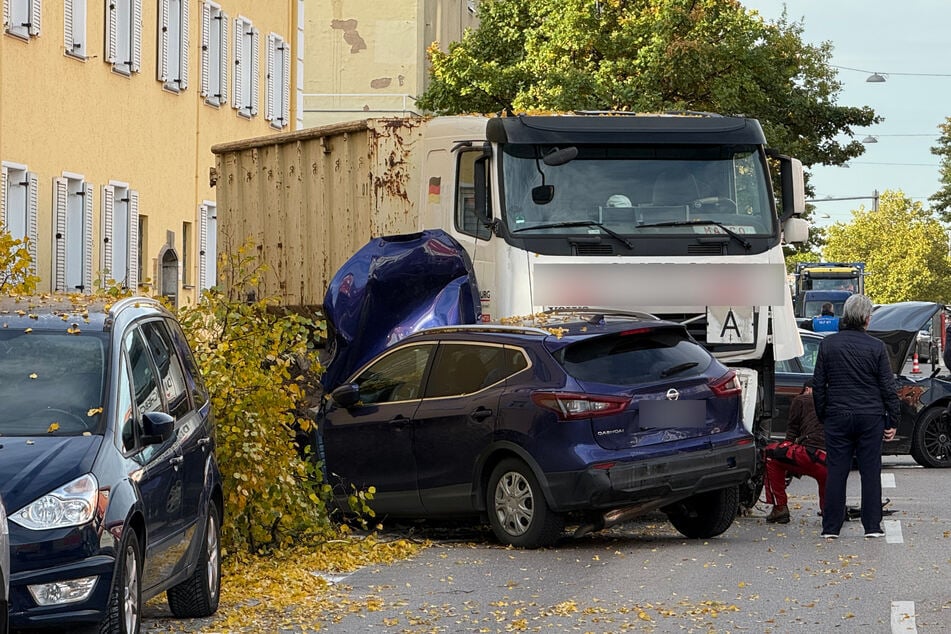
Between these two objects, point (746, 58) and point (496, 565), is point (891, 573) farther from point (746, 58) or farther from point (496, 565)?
point (746, 58)

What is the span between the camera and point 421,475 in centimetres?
1320

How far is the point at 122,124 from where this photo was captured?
92.9 ft

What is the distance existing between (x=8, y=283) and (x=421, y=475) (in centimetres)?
320

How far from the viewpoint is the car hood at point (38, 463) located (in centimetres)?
721

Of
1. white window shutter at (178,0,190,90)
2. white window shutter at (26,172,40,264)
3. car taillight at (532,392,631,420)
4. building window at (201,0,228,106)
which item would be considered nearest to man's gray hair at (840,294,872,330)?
car taillight at (532,392,631,420)

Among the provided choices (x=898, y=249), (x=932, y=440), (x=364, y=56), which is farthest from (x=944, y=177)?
(x=932, y=440)

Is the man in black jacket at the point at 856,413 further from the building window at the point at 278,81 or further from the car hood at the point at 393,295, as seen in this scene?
the building window at the point at 278,81

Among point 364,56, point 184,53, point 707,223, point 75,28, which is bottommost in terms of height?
point 707,223

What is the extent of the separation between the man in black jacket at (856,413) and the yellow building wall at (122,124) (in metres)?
13.6

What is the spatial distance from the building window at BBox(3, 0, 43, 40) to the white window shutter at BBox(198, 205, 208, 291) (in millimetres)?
8146

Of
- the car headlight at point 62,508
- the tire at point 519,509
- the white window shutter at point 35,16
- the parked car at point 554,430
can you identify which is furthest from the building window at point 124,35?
the car headlight at point 62,508

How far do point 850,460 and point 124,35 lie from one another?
17.5 m

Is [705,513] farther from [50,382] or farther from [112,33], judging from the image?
[112,33]

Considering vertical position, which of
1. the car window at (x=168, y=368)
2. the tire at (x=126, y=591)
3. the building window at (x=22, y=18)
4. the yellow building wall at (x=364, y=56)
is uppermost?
the yellow building wall at (x=364, y=56)
